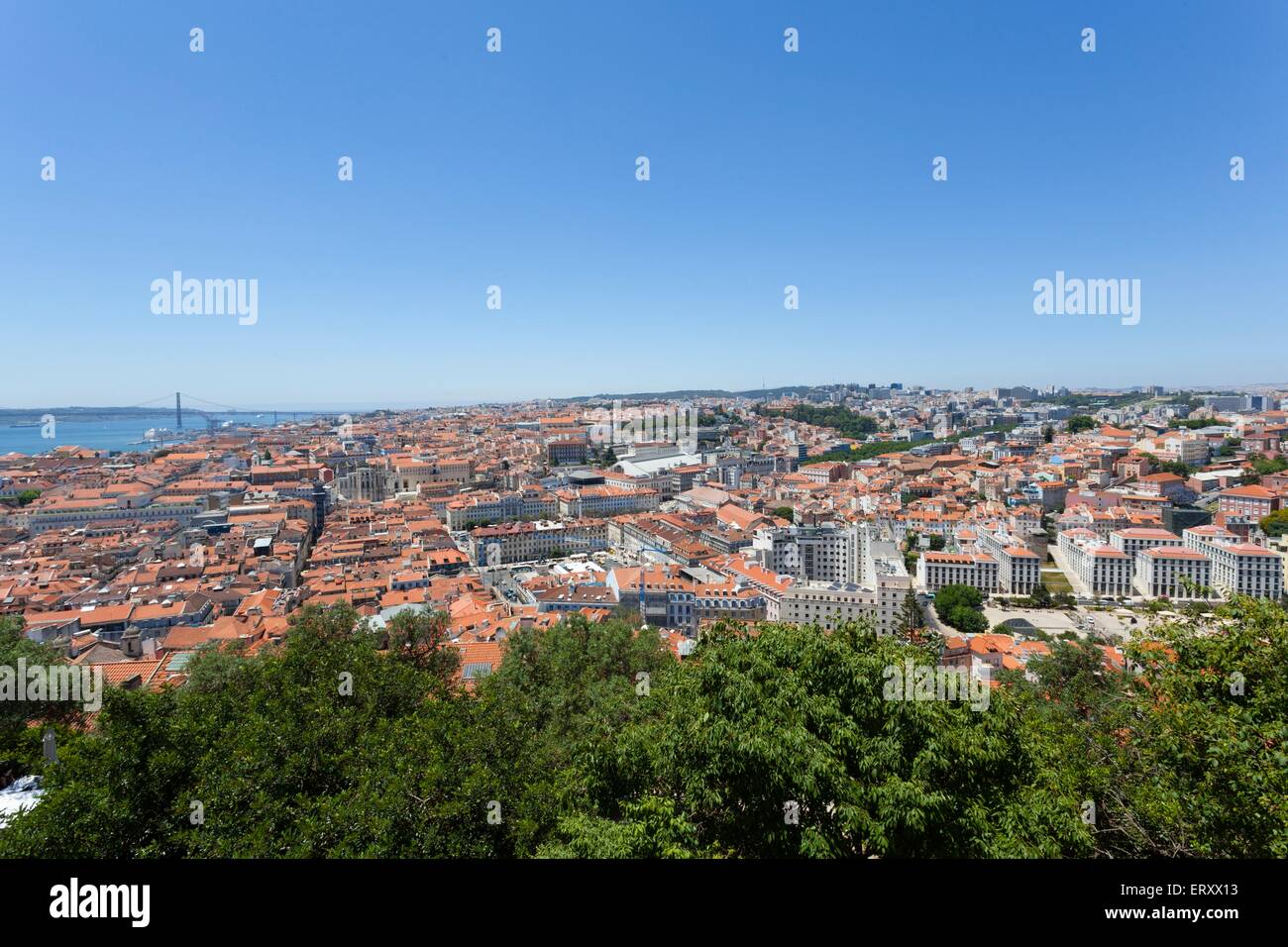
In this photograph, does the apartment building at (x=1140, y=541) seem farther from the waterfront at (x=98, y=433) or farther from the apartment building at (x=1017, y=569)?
the waterfront at (x=98, y=433)

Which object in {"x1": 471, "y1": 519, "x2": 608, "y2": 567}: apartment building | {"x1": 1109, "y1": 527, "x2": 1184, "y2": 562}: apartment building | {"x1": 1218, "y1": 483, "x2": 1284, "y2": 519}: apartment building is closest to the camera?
{"x1": 1109, "y1": 527, "x2": 1184, "y2": 562}: apartment building

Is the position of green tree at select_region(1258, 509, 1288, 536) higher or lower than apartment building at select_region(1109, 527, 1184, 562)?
higher

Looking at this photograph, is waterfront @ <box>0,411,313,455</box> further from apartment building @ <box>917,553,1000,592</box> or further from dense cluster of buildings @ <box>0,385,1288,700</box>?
apartment building @ <box>917,553,1000,592</box>

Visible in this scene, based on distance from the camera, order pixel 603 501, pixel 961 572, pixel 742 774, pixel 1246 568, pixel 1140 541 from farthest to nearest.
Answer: pixel 603 501, pixel 1140 541, pixel 961 572, pixel 1246 568, pixel 742 774

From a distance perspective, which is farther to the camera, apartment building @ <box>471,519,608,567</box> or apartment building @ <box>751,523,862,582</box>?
Answer: apartment building @ <box>471,519,608,567</box>

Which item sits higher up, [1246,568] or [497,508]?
[497,508]

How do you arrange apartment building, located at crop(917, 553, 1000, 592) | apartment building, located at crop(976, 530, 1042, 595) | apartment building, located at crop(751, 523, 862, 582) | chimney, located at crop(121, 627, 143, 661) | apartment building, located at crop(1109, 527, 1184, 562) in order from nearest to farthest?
1. chimney, located at crop(121, 627, 143, 661)
2. apartment building, located at crop(976, 530, 1042, 595)
3. apartment building, located at crop(917, 553, 1000, 592)
4. apartment building, located at crop(1109, 527, 1184, 562)
5. apartment building, located at crop(751, 523, 862, 582)

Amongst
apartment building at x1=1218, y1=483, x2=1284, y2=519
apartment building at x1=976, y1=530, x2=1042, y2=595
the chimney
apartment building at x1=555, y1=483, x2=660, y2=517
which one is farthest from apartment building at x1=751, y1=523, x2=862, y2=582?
the chimney

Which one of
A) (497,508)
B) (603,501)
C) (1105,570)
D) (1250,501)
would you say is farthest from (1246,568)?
(497,508)

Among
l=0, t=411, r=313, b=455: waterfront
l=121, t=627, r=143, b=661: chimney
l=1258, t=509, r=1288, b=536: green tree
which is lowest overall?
l=121, t=627, r=143, b=661: chimney

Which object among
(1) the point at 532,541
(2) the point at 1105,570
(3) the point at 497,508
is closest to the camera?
(2) the point at 1105,570

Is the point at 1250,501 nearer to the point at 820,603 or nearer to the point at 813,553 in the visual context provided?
the point at 813,553
